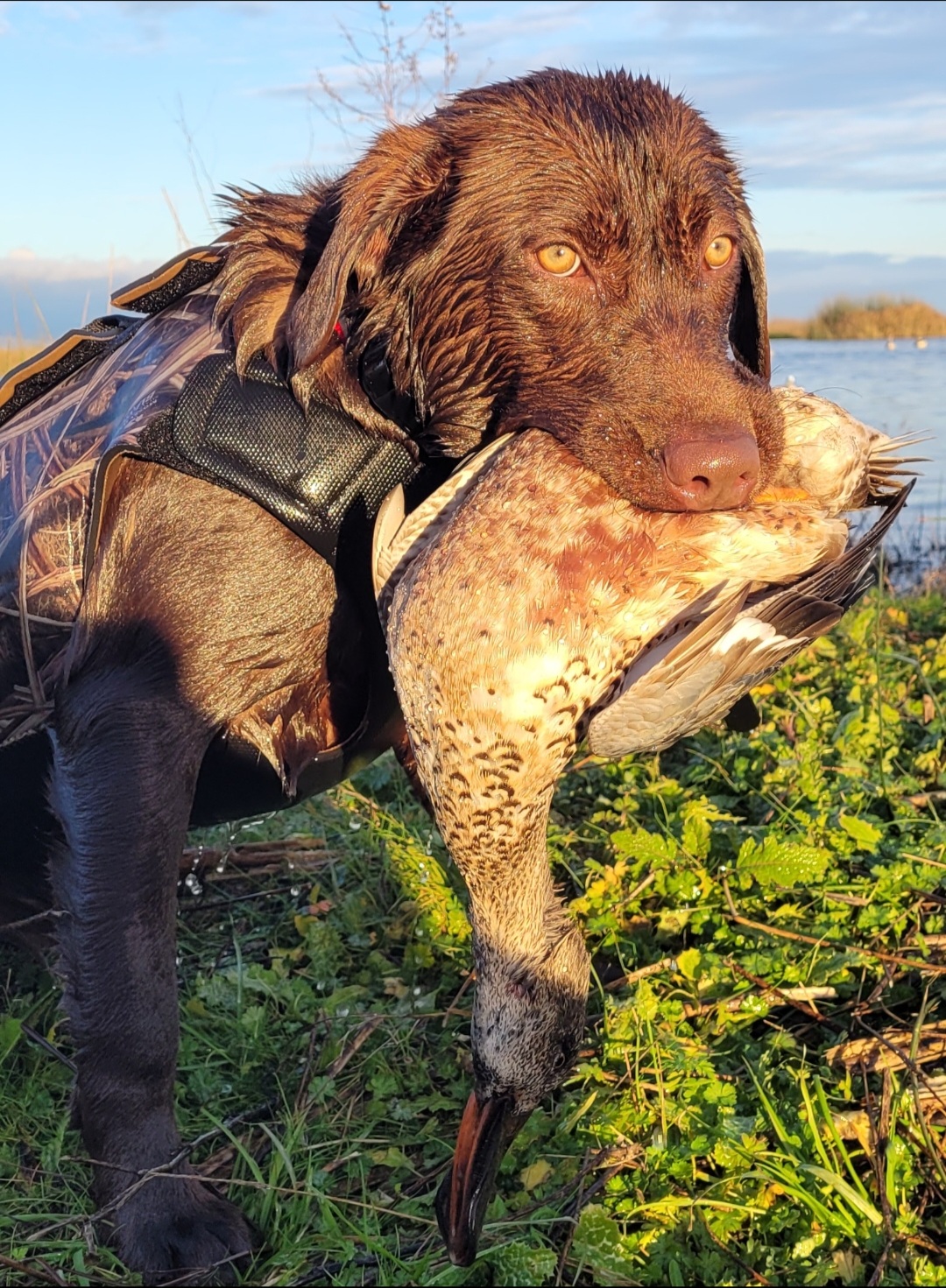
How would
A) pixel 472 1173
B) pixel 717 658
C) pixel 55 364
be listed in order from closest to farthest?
pixel 717 658, pixel 472 1173, pixel 55 364

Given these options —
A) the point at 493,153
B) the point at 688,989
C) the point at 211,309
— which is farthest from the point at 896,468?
the point at 211,309

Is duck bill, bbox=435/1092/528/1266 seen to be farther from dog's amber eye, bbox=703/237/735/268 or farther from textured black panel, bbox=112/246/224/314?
textured black panel, bbox=112/246/224/314

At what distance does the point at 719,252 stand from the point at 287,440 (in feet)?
2.79

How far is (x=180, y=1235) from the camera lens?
251 cm

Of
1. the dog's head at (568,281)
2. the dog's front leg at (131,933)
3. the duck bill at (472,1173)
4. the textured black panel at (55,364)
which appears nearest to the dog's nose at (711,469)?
the dog's head at (568,281)

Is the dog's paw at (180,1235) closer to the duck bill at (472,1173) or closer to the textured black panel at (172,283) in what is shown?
the duck bill at (472,1173)

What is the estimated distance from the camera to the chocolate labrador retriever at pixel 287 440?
2191mm

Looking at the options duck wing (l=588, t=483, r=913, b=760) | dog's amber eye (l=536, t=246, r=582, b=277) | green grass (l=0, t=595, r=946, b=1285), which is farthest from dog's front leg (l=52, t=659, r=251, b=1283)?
dog's amber eye (l=536, t=246, r=582, b=277)

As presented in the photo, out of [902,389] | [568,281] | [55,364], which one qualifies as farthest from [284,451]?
[902,389]

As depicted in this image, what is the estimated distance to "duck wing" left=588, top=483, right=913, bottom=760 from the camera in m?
1.98

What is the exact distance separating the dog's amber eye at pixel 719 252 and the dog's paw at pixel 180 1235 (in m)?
2.00

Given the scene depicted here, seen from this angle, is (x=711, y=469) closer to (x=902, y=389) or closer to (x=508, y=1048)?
(x=508, y=1048)

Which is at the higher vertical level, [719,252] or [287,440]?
[719,252]

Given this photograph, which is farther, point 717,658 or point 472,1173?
point 472,1173
